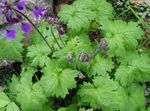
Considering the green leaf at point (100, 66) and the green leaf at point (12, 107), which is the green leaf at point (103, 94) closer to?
the green leaf at point (100, 66)

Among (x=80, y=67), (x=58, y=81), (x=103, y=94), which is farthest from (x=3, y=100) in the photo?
(x=103, y=94)

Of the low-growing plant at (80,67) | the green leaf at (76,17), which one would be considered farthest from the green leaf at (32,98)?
the green leaf at (76,17)

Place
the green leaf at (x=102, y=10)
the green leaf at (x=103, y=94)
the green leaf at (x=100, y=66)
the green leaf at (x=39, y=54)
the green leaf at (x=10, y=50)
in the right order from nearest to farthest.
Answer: the green leaf at (x=103, y=94), the green leaf at (x=100, y=66), the green leaf at (x=39, y=54), the green leaf at (x=10, y=50), the green leaf at (x=102, y=10)

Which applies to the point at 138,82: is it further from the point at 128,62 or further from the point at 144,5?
the point at 144,5

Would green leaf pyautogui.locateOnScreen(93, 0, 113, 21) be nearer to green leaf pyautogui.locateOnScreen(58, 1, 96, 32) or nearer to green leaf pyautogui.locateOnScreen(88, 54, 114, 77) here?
green leaf pyautogui.locateOnScreen(58, 1, 96, 32)

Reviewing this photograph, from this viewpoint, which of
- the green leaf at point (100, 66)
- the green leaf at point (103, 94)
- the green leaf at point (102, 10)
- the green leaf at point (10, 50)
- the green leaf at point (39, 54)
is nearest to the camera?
the green leaf at point (103, 94)

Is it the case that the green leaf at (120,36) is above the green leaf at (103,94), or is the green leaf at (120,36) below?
above

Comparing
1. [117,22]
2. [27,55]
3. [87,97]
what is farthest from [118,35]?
[27,55]

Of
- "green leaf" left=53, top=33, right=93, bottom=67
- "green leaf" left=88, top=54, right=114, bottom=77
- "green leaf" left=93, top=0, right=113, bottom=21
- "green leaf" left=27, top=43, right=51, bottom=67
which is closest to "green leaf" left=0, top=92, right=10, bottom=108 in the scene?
"green leaf" left=27, top=43, right=51, bottom=67
